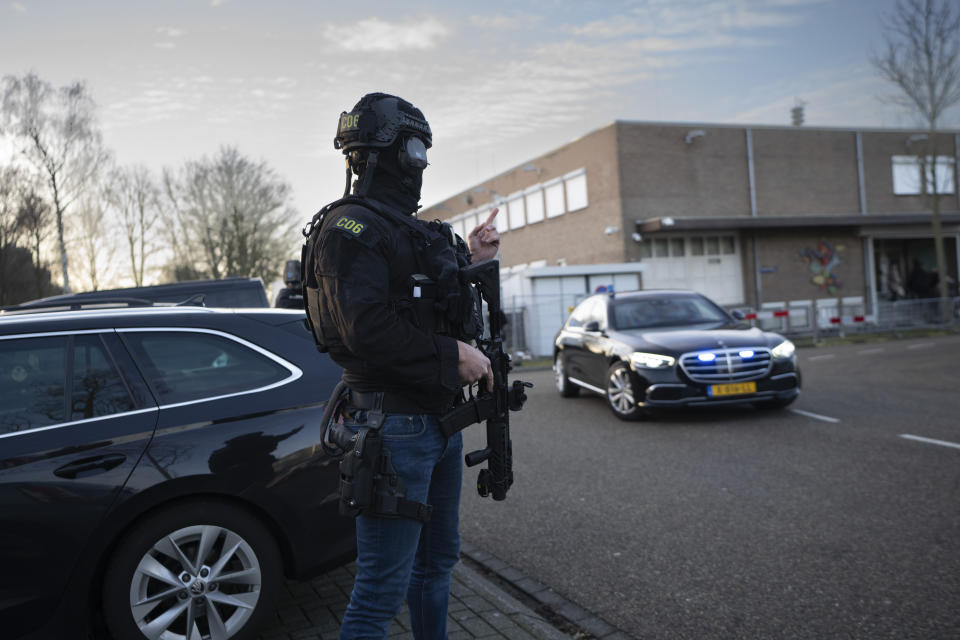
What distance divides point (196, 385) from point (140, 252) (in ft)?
121

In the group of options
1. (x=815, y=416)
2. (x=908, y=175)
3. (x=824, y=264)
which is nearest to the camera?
(x=815, y=416)

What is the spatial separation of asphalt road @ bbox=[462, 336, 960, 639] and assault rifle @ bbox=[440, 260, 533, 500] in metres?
1.33

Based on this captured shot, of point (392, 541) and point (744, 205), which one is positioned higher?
point (744, 205)

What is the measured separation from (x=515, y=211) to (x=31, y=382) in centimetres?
3561

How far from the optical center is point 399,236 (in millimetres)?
2182

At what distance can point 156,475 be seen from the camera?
9.69 ft

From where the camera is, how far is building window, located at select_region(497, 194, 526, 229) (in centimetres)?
3734

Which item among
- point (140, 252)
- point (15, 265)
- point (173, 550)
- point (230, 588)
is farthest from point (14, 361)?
point (140, 252)

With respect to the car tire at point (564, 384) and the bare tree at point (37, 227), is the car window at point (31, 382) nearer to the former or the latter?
the car tire at point (564, 384)

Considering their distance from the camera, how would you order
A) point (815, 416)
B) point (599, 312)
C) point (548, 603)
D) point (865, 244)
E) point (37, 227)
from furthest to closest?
point (865, 244), point (37, 227), point (599, 312), point (815, 416), point (548, 603)

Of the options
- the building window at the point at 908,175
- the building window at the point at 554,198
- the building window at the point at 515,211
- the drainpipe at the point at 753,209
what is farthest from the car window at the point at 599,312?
the building window at the point at 908,175

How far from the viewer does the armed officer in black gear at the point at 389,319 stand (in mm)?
2059

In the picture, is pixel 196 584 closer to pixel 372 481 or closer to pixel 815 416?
pixel 372 481

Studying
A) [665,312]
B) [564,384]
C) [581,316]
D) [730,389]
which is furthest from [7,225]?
[730,389]
